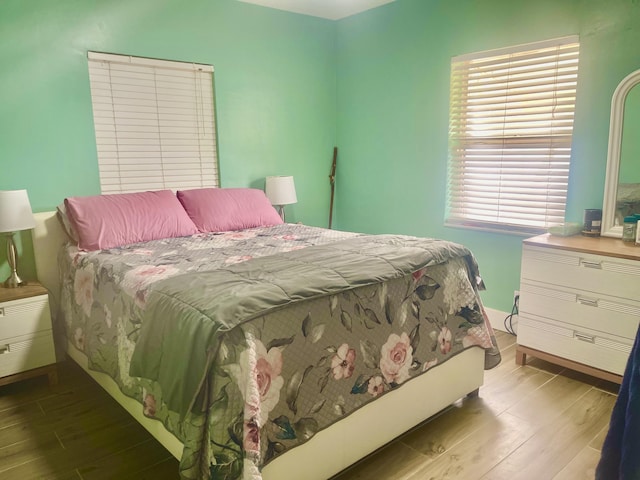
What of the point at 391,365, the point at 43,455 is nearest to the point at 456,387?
the point at 391,365

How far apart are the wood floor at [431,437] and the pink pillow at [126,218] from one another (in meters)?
0.85

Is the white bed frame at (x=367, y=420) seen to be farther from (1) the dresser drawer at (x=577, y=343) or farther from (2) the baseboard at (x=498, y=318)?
(2) the baseboard at (x=498, y=318)

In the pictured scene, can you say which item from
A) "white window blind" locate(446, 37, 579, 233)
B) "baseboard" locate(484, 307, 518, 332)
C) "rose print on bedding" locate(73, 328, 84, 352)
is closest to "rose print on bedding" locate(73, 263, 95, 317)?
"rose print on bedding" locate(73, 328, 84, 352)

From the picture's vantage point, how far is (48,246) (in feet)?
9.05

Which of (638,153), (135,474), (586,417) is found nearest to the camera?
(135,474)

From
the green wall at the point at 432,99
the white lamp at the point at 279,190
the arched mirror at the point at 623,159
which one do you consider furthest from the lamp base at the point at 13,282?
the arched mirror at the point at 623,159

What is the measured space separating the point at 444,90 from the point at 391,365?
2313 millimetres

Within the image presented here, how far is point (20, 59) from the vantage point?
2.63 m

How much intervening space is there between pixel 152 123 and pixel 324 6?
5.61 ft

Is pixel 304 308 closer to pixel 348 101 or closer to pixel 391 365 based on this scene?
pixel 391 365

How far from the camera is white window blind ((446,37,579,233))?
2812 millimetres

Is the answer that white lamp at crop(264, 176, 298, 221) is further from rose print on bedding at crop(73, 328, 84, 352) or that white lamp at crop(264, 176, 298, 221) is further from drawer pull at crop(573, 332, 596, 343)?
drawer pull at crop(573, 332, 596, 343)

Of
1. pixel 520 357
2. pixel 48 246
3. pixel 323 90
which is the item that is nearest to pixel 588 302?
pixel 520 357

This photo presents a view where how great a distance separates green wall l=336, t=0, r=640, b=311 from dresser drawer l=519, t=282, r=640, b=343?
0.55m
